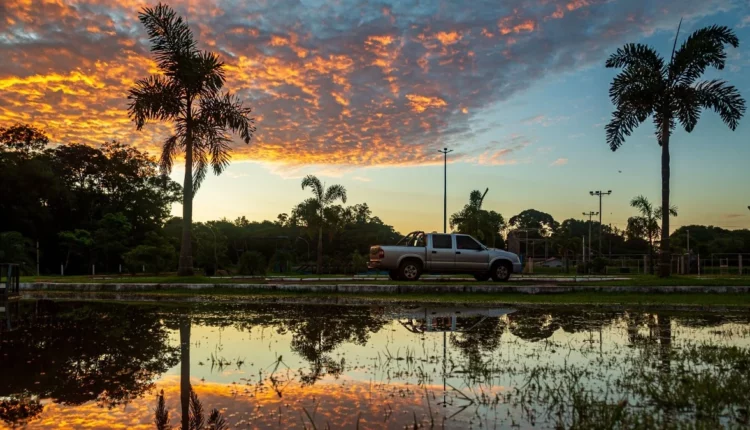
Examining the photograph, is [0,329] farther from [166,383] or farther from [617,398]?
[617,398]

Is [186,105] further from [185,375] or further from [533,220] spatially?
[533,220]

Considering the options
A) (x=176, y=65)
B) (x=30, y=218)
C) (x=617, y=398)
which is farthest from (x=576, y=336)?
(x=30, y=218)

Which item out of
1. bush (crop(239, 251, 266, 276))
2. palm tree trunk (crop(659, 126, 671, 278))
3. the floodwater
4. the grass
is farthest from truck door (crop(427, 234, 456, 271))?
bush (crop(239, 251, 266, 276))

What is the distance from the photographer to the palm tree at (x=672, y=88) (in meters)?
22.4

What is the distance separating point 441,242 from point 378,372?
15698mm

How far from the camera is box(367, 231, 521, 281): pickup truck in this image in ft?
70.0

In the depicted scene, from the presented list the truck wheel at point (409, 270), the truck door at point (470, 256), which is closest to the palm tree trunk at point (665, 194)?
the truck door at point (470, 256)

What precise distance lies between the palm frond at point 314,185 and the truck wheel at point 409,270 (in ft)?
73.6

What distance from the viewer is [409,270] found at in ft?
70.6

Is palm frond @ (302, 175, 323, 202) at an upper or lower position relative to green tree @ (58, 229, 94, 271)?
upper

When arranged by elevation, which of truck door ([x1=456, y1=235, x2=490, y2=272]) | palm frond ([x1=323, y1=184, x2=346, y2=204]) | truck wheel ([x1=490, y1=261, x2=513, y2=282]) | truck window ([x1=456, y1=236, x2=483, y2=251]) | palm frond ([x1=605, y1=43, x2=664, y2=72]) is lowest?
truck wheel ([x1=490, y1=261, x2=513, y2=282])

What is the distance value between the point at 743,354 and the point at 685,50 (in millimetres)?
19190

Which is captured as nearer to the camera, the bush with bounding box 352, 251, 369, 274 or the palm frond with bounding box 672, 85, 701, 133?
the palm frond with bounding box 672, 85, 701, 133

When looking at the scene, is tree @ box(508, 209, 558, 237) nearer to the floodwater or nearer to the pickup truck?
the pickup truck
